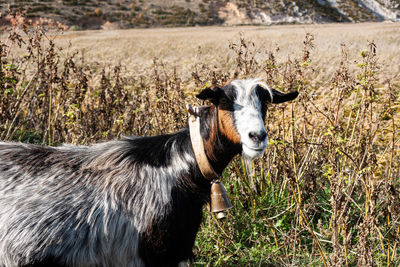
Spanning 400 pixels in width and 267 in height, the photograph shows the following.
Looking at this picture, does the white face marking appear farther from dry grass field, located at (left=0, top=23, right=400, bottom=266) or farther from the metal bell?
dry grass field, located at (left=0, top=23, right=400, bottom=266)

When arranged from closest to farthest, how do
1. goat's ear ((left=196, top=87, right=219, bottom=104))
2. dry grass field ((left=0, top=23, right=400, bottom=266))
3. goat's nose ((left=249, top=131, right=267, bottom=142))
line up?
goat's nose ((left=249, top=131, right=267, bottom=142)), goat's ear ((left=196, top=87, right=219, bottom=104)), dry grass field ((left=0, top=23, right=400, bottom=266))

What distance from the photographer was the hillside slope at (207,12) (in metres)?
67.4

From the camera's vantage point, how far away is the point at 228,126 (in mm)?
A: 3143

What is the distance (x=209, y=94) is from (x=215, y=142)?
1.47ft

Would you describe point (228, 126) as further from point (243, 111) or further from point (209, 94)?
point (209, 94)

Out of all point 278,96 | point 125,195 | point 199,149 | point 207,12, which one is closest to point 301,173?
point 278,96

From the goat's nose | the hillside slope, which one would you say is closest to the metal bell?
the goat's nose

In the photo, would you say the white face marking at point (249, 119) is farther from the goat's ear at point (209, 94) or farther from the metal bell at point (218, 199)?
the metal bell at point (218, 199)

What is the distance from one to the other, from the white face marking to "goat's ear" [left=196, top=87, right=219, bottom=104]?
179mm

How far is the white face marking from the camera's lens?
2.95 m

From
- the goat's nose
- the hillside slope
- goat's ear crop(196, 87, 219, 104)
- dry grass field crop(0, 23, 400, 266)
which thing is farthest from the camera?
the hillside slope

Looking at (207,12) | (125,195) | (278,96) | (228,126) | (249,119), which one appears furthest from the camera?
(207,12)

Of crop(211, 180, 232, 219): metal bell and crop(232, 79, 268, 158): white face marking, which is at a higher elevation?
crop(232, 79, 268, 158): white face marking

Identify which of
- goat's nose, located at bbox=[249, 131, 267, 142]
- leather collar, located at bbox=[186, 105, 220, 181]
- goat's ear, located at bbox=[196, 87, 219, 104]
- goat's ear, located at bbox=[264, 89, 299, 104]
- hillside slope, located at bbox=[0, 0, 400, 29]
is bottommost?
hillside slope, located at bbox=[0, 0, 400, 29]
